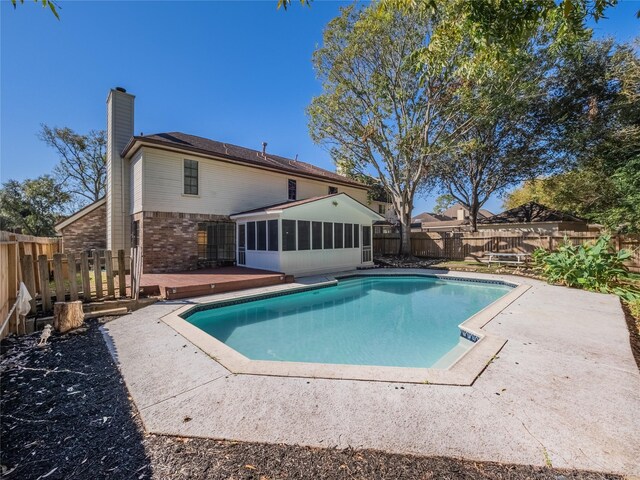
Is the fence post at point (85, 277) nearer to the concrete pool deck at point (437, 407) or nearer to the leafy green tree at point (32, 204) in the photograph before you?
the concrete pool deck at point (437, 407)

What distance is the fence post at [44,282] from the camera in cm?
556

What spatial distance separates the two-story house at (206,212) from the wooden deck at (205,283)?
3.68 feet

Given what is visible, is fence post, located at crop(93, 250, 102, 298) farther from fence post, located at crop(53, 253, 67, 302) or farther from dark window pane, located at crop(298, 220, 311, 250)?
dark window pane, located at crop(298, 220, 311, 250)

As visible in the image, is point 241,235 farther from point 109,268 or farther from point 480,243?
point 480,243

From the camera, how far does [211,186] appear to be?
12.9 metres

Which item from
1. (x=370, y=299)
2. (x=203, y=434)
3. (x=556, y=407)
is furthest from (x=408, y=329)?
(x=203, y=434)

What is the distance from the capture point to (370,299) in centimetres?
971

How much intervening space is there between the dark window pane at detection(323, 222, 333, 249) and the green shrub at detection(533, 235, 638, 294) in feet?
28.8

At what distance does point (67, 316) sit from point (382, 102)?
56.9ft

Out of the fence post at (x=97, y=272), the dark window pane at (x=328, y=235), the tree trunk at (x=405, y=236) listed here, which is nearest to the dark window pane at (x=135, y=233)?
the fence post at (x=97, y=272)

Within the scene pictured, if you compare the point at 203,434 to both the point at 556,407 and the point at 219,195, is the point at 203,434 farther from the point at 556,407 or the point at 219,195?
the point at 219,195

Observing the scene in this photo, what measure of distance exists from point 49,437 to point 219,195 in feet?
38.2

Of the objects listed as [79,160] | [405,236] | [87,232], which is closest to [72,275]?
[87,232]

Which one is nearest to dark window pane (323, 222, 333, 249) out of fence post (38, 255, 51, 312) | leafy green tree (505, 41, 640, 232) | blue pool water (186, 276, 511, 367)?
blue pool water (186, 276, 511, 367)
